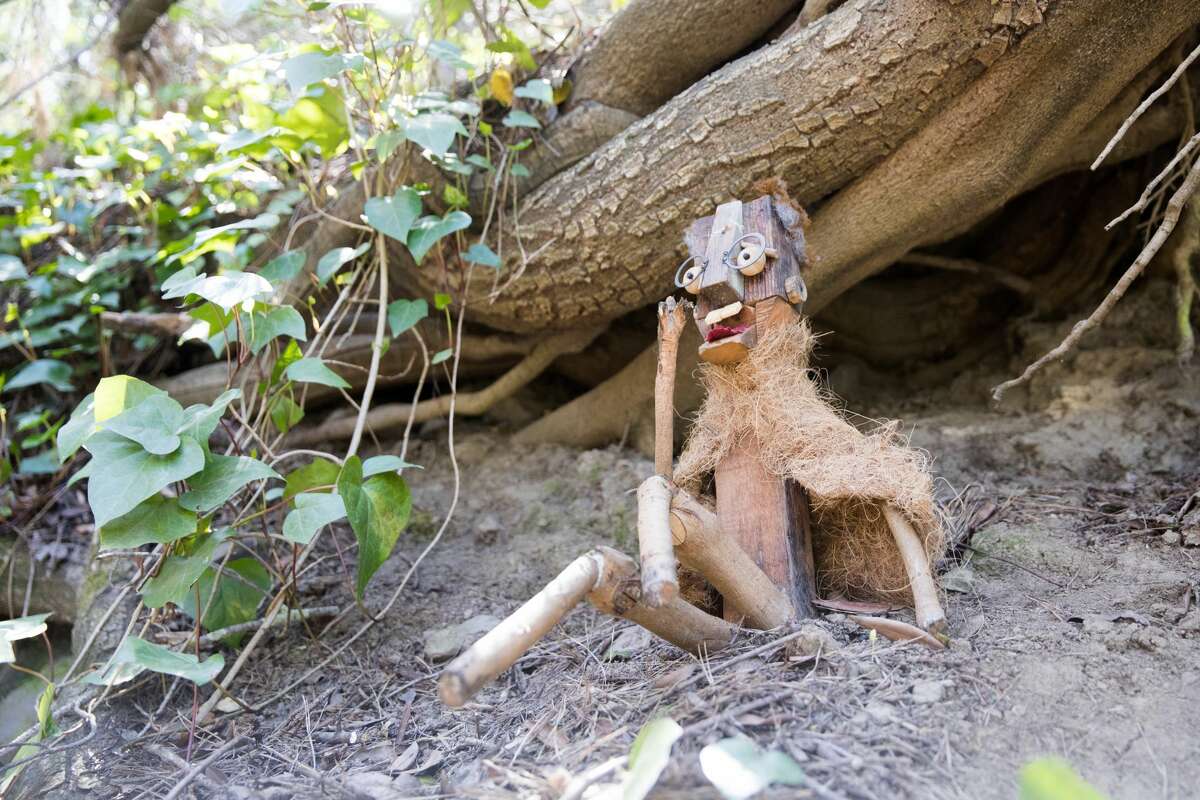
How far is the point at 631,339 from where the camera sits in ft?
10.2

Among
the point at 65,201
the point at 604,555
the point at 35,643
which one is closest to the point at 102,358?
the point at 65,201

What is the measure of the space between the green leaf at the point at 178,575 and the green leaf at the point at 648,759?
1070 mm

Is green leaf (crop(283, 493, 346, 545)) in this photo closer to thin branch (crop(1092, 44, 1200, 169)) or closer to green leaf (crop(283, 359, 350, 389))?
green leaf (crop(283, 359, 350, 389))

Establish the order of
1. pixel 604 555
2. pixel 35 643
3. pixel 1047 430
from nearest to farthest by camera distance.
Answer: pixel 604 555, pixel 1047 430, pixel 35 643

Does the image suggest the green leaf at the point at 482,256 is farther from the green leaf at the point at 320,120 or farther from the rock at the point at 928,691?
the rock at the point at 928,691

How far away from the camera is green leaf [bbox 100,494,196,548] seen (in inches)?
67.6

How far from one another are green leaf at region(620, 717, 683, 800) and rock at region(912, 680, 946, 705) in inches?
17.2

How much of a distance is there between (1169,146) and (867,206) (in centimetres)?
131

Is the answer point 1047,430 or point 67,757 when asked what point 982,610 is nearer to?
point 1047,430

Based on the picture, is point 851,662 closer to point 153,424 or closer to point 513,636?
point 513,636

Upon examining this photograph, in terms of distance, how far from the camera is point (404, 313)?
2330 millimetres

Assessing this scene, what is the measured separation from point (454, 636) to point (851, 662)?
968 millimetres

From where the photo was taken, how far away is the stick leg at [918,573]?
1.55 meters

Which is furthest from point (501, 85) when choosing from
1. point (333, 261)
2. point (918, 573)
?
point (918, 573)
